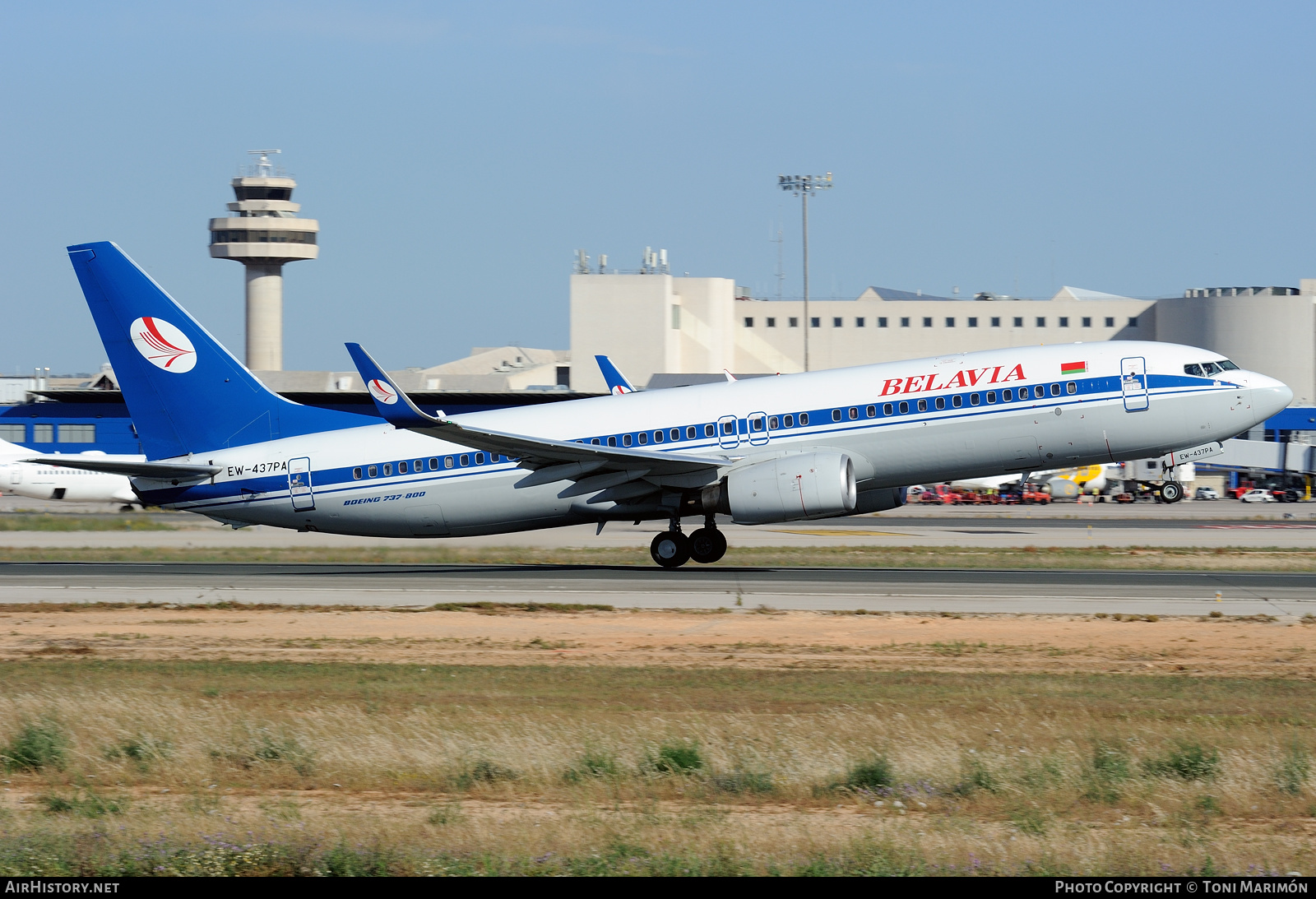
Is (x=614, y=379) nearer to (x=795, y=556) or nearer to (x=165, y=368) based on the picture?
(x=795, y=556)

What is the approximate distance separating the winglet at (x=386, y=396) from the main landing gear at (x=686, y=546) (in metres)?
7.41

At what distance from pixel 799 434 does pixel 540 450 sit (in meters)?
5.90

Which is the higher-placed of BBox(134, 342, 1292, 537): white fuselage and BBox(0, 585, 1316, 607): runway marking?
BBox(134, 342, 1292, 537): white fuselage

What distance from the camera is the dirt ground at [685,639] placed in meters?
18.3

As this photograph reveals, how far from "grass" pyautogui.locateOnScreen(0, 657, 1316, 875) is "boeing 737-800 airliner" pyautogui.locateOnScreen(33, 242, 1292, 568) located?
11899mm

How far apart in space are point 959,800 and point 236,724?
Result: 24.2ft

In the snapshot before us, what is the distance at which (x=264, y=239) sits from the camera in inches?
4956

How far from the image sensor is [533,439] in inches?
1122

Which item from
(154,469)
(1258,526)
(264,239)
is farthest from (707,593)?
(264,239)

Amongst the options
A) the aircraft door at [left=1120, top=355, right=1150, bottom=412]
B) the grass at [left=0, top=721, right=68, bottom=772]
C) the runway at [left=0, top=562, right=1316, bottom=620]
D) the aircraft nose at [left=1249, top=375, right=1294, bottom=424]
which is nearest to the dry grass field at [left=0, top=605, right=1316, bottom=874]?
the grass at [left=0, top=721, right=68, bottom=772]

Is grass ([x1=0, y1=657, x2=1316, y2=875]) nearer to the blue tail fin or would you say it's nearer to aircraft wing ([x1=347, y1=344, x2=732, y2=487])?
aircraft wing ([x1=347, y1=344, x2=732, y2=487])

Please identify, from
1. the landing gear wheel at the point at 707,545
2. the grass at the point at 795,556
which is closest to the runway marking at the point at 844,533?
the grass at the point at 795,556

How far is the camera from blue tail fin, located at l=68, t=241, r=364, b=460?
101 feet
